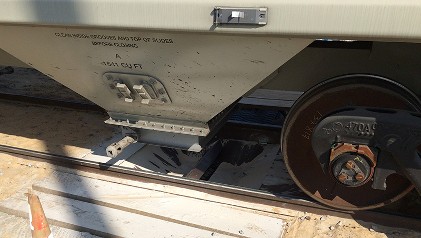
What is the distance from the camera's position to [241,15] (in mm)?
1903

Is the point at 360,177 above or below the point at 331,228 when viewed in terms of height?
above

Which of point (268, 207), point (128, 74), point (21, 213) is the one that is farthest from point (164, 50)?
point (21, 213)

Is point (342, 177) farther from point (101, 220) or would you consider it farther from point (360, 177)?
point (101, 220)

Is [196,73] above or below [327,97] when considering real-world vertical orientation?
above

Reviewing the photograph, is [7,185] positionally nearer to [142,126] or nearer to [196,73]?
[142,126]

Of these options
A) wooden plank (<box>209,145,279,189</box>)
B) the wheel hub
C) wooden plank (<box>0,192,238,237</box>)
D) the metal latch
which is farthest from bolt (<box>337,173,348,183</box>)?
wooden plank (<box>209,145,279,189</box>)

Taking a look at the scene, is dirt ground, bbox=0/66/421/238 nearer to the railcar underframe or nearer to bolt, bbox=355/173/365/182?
the railcar underframe

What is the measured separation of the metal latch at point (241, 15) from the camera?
189 cm

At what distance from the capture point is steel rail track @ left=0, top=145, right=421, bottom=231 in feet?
8.50

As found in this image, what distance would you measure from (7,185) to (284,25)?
104 inches

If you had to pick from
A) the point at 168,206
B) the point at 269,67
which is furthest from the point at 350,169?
the point at 168,206

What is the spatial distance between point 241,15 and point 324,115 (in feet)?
2.90

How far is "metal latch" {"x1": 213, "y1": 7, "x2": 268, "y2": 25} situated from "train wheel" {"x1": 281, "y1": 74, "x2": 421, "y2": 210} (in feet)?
2.38

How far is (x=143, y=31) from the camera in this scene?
2211 millimetres
